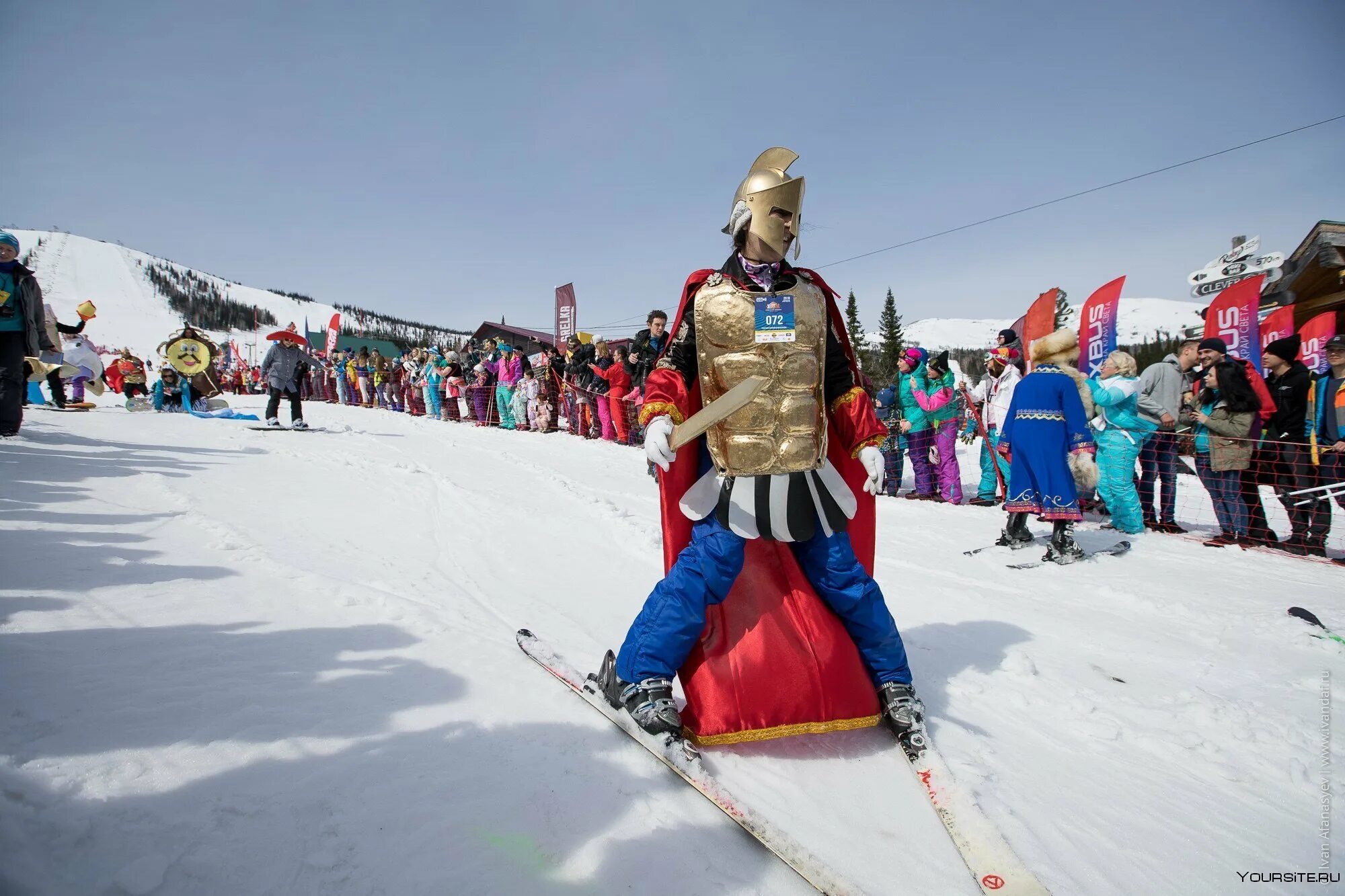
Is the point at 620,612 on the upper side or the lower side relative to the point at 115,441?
lower

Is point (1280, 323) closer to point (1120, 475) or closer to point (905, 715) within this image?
point (1120, 475)

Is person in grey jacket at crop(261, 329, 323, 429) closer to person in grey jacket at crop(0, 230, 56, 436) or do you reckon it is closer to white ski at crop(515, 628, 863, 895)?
person in grey jacket at crop(0, 230, 56, 436)

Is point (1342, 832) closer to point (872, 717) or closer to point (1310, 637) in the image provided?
point (872, 717)

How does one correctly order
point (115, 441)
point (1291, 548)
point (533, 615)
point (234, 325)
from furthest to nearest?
point (234, 325)
point (115, 441)
point (1291, 548)
point (533, 615)

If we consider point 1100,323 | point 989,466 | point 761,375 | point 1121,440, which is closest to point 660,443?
point 761,375

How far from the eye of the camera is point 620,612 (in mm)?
3395

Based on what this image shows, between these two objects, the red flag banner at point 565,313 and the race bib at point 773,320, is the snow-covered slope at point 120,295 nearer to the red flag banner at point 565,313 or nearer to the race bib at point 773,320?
the red flag banner at point 565,313

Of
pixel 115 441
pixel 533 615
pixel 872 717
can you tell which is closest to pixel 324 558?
pixel 533 615

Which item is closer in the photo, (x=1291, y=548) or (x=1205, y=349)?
(x=1291, y=548)

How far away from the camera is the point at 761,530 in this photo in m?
2.17

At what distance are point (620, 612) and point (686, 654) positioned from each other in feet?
4.28

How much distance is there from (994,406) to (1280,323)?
5.51 metres

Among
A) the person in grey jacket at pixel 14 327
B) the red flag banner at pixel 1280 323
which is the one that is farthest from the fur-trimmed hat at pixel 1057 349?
the person in grey jacket at pixel 14 327

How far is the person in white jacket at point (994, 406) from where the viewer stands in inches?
278
